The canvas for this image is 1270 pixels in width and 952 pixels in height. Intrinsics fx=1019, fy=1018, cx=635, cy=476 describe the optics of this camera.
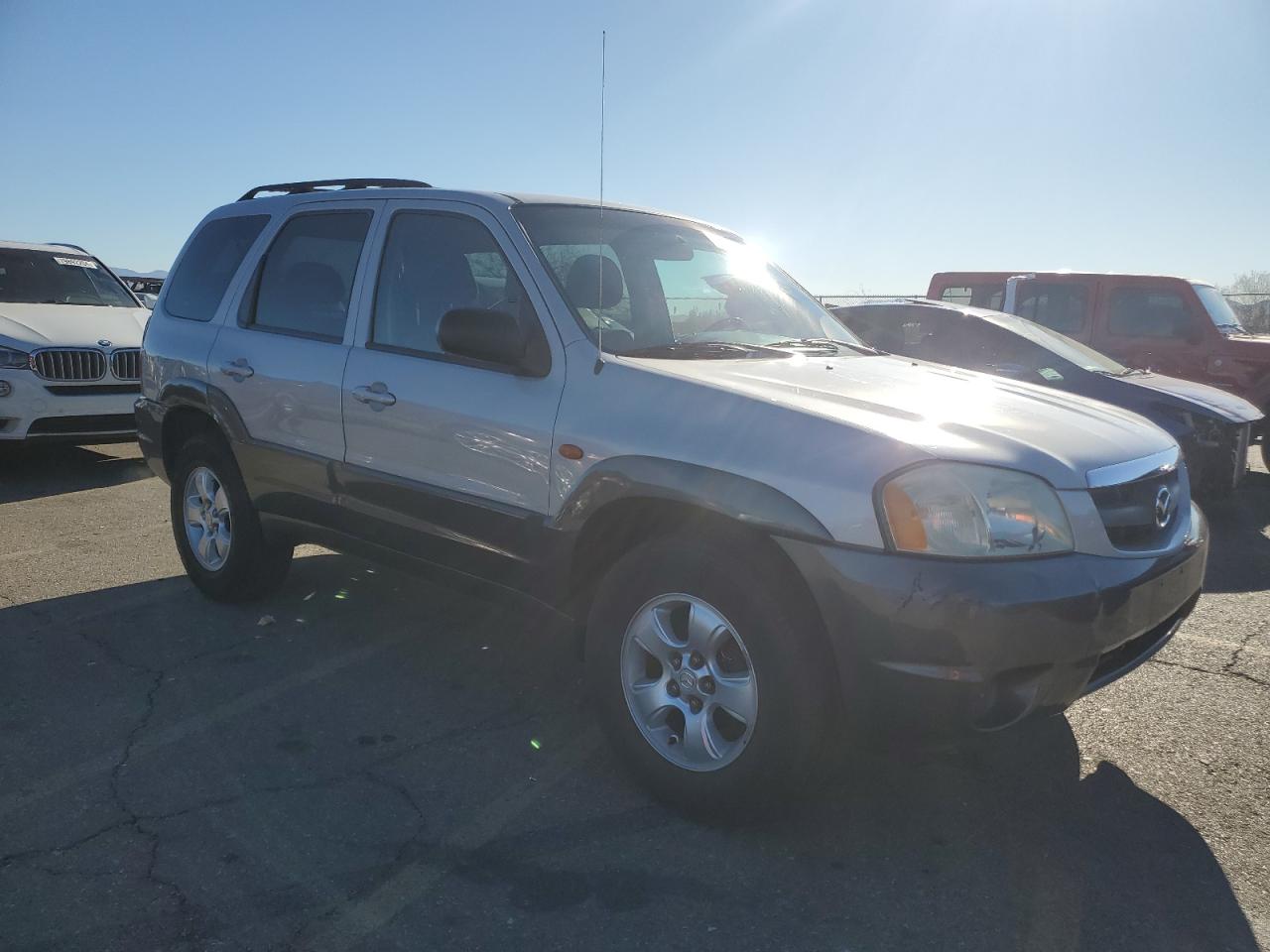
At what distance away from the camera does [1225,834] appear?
289 centimetres

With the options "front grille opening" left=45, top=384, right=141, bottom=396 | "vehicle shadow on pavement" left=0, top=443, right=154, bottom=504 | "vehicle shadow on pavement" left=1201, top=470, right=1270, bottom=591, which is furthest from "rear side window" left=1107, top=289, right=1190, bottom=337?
"front grille opening" left=45, top=384, right=141, bottom=396

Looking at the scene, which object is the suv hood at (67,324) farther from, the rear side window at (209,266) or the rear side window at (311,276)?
the rear side window at (311,276)

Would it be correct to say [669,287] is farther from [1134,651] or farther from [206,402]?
[206,402]

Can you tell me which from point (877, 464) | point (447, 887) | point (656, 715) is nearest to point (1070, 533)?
point (877, 464)

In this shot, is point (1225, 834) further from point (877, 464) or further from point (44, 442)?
point (44, 442)

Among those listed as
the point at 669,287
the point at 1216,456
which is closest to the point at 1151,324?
the point at 1216,456

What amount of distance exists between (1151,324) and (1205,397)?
94.4 inches

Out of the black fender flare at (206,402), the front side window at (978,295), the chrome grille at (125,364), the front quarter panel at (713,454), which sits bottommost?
the chrome grille at (125,364)

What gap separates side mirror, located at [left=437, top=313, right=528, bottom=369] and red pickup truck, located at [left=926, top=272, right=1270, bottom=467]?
302 inches

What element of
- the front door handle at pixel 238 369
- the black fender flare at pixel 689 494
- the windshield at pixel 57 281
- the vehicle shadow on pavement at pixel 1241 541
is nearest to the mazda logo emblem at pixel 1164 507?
the black fender flare at pixel 689 494

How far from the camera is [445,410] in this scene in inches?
139

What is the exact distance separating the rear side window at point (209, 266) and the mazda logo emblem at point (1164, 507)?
388 cm

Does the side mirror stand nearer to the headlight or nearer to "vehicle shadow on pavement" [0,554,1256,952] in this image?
"vehicle shadow on pavement" [0,554,1256,952]

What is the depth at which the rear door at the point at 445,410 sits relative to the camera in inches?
132
